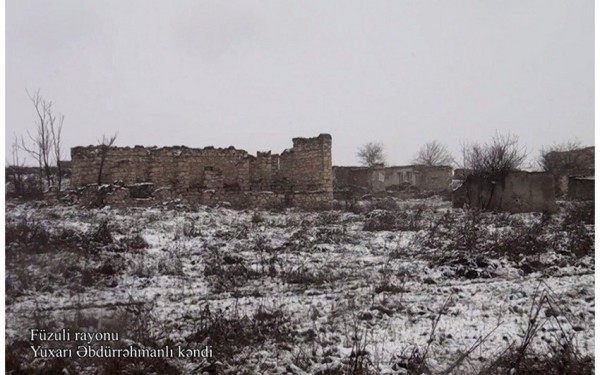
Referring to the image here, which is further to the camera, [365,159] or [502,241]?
[365,159]

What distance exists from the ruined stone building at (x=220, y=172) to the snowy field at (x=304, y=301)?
255 inches

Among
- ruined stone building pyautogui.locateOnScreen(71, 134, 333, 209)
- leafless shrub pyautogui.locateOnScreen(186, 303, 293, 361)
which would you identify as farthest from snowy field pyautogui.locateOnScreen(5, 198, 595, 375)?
ruined stone building pyautogui.locateOnScreen(71, 134, 333, 209)

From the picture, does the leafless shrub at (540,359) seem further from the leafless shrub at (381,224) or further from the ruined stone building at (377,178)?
the ruined stone building at (377,178)

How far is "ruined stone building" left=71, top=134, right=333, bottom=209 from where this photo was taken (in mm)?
12852

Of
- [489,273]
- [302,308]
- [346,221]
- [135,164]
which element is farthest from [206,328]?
[135,164]

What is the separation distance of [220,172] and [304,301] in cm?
1081

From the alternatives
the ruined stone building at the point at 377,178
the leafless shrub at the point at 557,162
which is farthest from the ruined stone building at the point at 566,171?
the ruined stone building at the point at 377,178

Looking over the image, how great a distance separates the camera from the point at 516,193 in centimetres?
951

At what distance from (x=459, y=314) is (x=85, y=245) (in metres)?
4.40

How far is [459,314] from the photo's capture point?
12.5 ft

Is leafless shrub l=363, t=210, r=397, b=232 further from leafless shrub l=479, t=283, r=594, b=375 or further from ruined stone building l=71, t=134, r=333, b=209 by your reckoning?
ruined stone building l=71, t=134, r=333, b=209

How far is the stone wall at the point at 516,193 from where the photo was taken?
29.5ft

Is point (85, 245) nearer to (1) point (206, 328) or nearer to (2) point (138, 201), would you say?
(1) point (206, 328)

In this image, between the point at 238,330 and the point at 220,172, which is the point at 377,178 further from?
the point at 238,330
